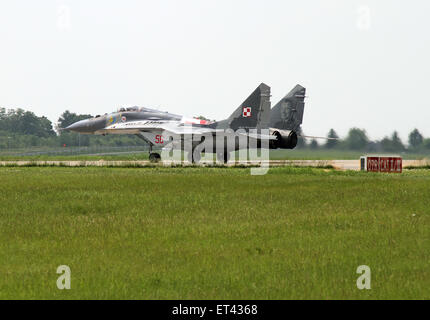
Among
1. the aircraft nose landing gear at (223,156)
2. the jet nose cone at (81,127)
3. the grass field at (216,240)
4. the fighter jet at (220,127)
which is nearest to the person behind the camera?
the grass field at (216,240)

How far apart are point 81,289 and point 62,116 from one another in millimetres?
157821

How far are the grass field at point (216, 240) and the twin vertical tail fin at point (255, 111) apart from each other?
19.0 metres

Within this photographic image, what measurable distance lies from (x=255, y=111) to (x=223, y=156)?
5.78m

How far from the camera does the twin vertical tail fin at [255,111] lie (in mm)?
44094

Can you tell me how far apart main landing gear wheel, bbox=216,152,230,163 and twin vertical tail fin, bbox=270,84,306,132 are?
16.6 feet

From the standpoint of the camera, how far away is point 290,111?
164ft

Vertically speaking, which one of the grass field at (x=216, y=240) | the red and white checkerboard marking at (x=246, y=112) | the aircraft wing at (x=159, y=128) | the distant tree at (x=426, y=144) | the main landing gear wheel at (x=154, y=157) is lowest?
the grass field at (x=216, y=240)

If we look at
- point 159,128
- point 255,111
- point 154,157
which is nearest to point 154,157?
point 154,157

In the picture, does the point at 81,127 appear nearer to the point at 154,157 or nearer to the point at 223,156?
the point at 154,157

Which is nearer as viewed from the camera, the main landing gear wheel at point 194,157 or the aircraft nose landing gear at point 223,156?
the aircraft nose landing gear at point 223,156

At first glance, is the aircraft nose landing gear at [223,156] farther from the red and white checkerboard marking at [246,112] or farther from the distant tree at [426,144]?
the distant tree at [426,144]

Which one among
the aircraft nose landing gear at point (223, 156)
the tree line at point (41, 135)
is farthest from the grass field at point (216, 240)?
the tree line at point (41, 135)
